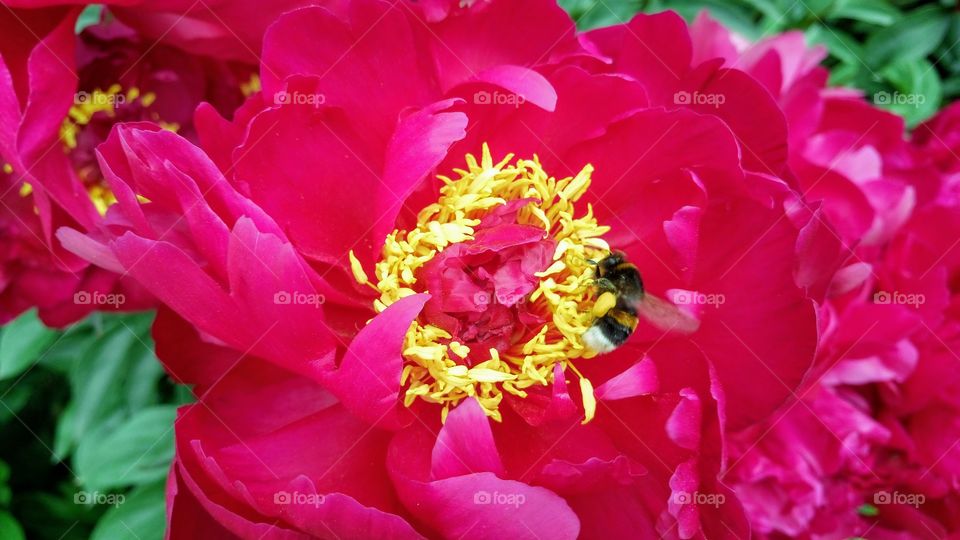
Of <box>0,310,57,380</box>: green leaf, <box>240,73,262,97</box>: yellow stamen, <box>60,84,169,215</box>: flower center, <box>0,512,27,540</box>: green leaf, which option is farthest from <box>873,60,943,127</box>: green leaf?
<box>0,512,27,540</box>: green leaf

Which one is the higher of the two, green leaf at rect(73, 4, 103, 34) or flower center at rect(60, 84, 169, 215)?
green leaf at rect(73, 4, 103, 34)

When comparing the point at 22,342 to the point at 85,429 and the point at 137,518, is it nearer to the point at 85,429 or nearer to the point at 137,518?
the point at 85,429

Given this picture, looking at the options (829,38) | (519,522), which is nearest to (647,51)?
(519,522)

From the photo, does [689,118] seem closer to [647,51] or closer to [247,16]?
[647,51]

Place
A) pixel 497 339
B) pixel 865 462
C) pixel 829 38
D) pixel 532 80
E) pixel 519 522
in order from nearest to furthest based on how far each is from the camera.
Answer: pixel 519 522 → pixel 532 80 → pixel 497 339 → pixel 865 462 → pixel 829 38

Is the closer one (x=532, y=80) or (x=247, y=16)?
(x=532, y=80)

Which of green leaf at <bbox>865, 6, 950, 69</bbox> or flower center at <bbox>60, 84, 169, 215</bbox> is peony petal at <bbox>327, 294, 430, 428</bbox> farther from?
green leaf at <bbox>865, 6, 950, 69</bbox>
